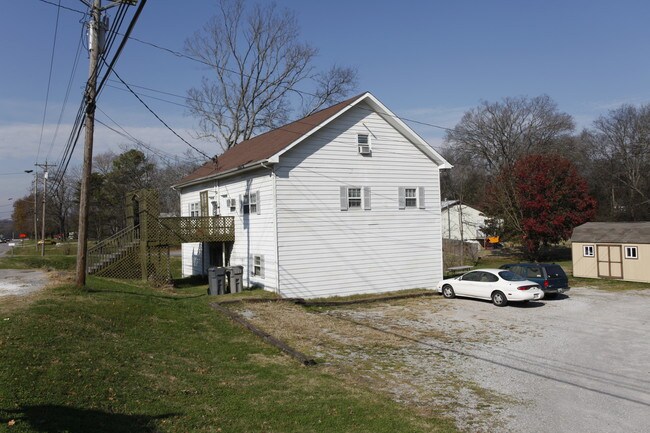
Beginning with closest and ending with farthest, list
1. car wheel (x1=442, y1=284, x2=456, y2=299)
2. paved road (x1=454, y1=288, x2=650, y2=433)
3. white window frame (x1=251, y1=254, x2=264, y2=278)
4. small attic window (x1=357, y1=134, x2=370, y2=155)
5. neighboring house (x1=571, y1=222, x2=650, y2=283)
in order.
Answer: paved road (x1=454, y1=288, x2=650, y2=433) → white window frame (x1=251, y1=254, x2=264, y2=278) → car wheel (x1=442, y1=284, x2=456, y2=299) → small attic window (x1=357, y1=134, x2=370, y2=155) → neighboring house (x1=571, y1=222, x2=650, y2=283)

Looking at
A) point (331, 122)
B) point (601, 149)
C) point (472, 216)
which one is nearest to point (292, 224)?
point (331, 122)

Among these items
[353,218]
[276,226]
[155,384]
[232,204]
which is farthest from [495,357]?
[232,204]

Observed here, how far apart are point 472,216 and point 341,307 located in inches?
1817

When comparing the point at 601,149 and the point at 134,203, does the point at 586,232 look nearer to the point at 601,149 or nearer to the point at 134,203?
the point at 134,203

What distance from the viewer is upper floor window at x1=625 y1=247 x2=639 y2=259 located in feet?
92.4

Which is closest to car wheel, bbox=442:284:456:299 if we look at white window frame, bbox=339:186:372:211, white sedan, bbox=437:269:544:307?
white sedan, bbox=437:269:544:307

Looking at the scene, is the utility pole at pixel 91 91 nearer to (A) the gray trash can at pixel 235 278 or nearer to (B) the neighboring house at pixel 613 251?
(A) the gray trash can at pixel 235 278

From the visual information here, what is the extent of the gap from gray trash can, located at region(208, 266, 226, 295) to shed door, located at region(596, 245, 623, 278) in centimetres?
2276

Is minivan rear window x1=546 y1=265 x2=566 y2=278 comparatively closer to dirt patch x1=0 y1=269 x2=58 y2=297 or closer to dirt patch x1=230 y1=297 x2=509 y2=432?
dirt patch x1=230 y1=297 x2=509 y2=432

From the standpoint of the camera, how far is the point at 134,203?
86.5ft

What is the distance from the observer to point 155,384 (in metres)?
8.34

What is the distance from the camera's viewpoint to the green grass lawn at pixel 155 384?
6730 millimetres

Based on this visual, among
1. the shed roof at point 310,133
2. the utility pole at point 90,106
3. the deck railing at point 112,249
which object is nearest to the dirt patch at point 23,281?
the utility pole at point 90,106

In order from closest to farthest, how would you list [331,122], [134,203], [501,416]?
[501,416] < [331,122] < [134,203]
